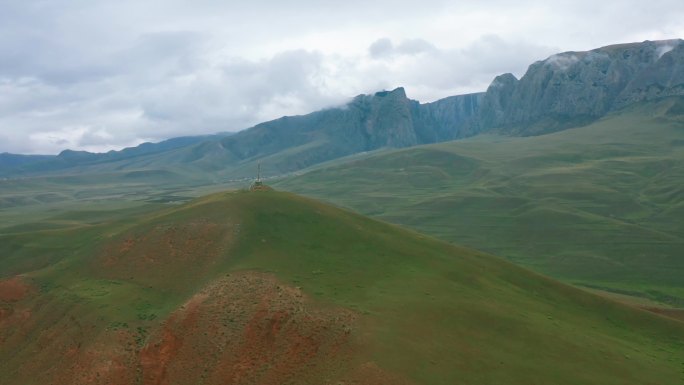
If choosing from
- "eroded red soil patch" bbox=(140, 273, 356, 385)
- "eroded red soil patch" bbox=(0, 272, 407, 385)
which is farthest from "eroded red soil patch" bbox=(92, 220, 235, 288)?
"eroded red soil patch" bbox=(140, 273, 356, 385)

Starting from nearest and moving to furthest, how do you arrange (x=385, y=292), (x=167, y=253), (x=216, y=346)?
(x=216, y=346), (x=385, y=292), (x=167, y=253)

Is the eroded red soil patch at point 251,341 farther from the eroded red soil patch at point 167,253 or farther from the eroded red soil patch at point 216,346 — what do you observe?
the eroded red soil patch at point 167,253

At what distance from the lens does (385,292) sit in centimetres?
5875

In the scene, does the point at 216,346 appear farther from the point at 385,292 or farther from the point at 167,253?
the point at 167,253

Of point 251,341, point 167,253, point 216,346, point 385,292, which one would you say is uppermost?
point 167,253

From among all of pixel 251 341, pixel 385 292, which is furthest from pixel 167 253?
pixel 385 292

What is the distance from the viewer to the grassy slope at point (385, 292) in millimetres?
48938

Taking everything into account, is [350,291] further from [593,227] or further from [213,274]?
[593,227]

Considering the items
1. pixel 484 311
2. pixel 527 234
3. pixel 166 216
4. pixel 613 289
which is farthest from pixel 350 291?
pixel 527 234

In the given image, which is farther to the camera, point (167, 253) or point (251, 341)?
point (167, 253)

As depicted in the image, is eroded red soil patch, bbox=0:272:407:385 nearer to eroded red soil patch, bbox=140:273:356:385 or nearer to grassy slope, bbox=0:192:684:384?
eroded red soil patch, bbox=140:273:356:385

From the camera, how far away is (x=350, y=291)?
5809cm

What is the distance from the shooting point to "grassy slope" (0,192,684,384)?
48938 mm

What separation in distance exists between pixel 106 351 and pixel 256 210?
2926 cm
